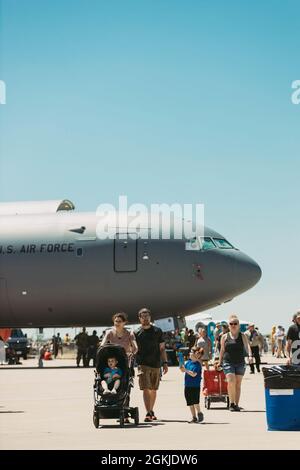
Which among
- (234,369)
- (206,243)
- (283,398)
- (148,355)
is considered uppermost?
(206,243)

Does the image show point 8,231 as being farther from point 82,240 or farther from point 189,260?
point 189,260

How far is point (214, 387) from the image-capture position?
19172 millimetres

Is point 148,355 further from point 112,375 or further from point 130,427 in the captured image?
point 130,427

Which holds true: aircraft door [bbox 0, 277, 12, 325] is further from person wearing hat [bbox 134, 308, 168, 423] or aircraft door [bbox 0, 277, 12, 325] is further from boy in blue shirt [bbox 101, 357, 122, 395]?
boy in blue shirt [bbox 101, 357, 122, 395]

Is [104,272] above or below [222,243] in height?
below

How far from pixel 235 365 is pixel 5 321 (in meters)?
21.9

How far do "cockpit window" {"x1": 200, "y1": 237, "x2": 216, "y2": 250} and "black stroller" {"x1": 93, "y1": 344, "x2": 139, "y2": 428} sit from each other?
20.0 metres

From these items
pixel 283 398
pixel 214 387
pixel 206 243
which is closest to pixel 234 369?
pixel 214 387

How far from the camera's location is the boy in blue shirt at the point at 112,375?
15414 mm

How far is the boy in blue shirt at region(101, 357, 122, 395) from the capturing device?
15.4 m

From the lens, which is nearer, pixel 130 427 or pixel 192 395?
pixel 130 427

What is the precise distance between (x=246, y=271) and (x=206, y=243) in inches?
67.9

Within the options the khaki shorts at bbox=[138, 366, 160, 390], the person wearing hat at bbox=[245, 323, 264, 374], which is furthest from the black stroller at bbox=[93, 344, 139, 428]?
the person wearing hat at bbox=[245, 323, 264, 374]

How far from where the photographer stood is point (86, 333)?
39375 mm
